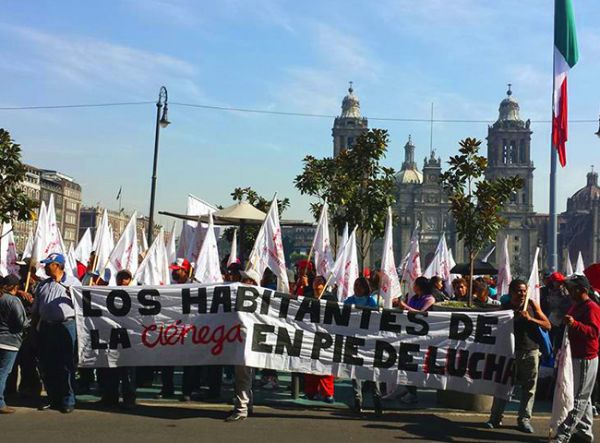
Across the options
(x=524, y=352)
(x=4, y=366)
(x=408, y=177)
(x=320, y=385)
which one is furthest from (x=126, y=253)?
(x=408, y=177)

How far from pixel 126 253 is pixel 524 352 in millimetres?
9660

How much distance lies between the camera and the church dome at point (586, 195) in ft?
566

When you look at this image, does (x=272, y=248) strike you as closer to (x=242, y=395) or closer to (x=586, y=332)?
(x=242, y=395)

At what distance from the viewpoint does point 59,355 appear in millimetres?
9648

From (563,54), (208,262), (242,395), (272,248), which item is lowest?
(242,395)

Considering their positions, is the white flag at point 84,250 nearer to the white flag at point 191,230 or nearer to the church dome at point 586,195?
the white flag at point 191,230

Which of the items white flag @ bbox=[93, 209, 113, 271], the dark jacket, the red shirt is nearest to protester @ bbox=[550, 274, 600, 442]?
the red shirt

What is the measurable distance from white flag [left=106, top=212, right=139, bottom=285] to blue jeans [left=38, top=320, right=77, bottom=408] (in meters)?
6.85

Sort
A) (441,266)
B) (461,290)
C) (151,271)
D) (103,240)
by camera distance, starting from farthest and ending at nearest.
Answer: (441,266) → (103,240) → (461,290) → (151,271)

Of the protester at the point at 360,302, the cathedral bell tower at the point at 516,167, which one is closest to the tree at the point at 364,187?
the protester at the point at 360,302

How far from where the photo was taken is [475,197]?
1658cm

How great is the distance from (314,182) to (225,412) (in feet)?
66.6

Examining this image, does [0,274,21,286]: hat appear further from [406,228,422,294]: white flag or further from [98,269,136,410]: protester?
[406,228,422,294]: white flag

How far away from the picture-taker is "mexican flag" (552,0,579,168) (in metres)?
16.4
